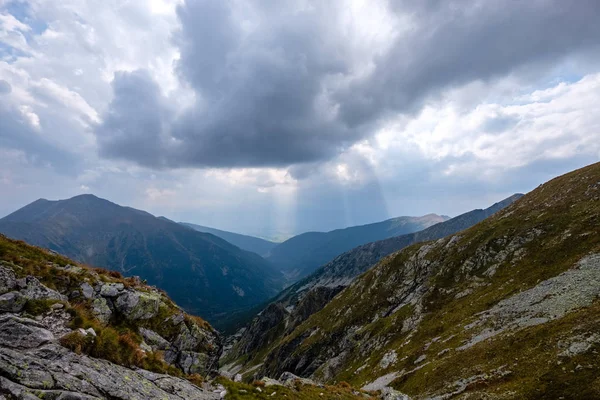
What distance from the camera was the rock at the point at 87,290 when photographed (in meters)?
24.1

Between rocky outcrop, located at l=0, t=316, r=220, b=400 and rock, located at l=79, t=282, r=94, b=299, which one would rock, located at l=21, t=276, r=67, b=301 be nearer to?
rock, located at l=79, t=282, r=94, b=299

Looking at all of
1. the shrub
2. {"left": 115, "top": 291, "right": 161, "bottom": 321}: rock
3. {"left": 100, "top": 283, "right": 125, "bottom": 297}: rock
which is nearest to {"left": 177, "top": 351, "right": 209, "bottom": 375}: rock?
{"left": 115, "top": 291, "right": 161, "bottom": 321}: rock

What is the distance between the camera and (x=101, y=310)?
78.7 ft

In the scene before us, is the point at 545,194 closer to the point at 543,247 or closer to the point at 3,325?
the point at 543,247

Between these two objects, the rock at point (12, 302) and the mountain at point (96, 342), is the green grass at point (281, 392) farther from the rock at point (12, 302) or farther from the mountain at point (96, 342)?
the rock at point (12, 302)

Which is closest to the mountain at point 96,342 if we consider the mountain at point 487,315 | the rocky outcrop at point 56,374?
the rocky outcrop at point 56,374

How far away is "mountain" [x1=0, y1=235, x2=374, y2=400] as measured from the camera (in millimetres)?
13328

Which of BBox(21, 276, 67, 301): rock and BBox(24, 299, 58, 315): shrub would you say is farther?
BBox(21, 276, 67, 301): rock

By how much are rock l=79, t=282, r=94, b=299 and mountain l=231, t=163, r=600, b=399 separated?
39.7 m

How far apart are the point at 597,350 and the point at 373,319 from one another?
7077 cm

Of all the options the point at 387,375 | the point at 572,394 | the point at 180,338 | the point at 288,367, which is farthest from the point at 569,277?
the point at 288,367

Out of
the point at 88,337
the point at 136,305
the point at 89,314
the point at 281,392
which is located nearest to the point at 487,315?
the point at 281,392

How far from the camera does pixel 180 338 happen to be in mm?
26938

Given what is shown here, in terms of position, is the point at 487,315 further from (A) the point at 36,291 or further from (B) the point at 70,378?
(A) the point at 36,291
